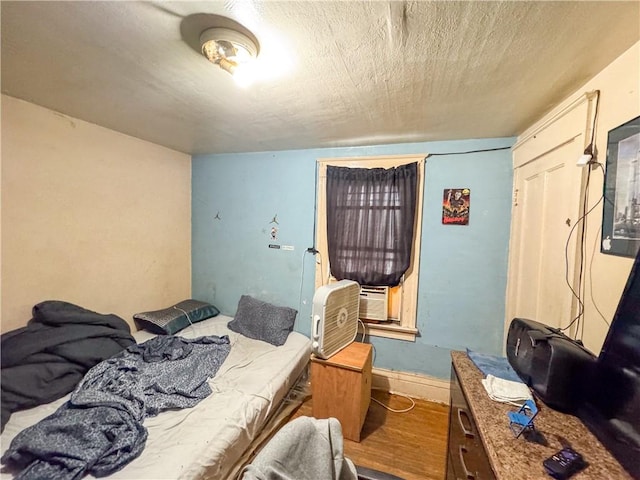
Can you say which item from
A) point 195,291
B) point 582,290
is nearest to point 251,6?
point 582,290

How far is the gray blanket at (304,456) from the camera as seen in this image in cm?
73

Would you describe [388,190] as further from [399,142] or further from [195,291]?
[195,291]

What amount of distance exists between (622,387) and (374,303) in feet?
5.49

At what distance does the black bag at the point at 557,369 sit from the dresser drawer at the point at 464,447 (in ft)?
1.00

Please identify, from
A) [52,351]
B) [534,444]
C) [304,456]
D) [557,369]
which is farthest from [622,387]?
[52,351]

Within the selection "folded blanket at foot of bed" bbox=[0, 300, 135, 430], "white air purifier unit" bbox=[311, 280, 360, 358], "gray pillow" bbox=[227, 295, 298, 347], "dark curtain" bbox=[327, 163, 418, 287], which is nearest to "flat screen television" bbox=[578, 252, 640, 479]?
"white air purifier unit" bbox=[311, 280, 360, 358]

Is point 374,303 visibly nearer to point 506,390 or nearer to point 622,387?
point 506,390

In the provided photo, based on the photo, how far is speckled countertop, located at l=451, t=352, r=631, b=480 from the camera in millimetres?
729

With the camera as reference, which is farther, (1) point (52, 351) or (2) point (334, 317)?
(2) point (334, 317)

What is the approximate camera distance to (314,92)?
1497mm

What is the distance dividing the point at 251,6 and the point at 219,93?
717 mm

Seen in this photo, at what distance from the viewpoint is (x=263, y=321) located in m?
2.55

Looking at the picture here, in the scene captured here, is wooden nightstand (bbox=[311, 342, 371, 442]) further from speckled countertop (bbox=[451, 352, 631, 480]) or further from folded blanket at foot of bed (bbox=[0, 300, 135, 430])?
folded blanket at foot of bed (bbox=[0, 300, 135, 430])

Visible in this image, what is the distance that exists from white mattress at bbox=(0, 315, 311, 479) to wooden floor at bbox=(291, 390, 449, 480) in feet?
1.76
